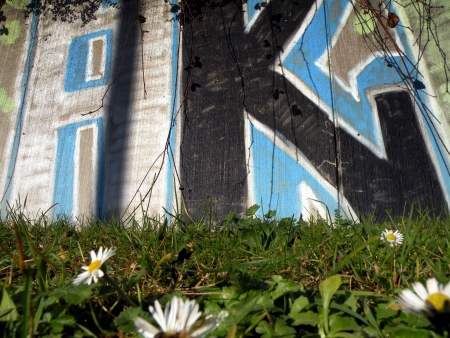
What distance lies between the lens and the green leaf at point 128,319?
0.90 metres

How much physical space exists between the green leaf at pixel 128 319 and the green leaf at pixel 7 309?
218mm

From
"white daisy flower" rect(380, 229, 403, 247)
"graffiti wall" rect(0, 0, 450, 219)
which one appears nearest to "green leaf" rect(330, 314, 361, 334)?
"white daisy flower" rect(380, 229, 403, 247)

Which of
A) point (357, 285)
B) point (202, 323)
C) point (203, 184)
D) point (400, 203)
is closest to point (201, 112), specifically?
point (203, 184)

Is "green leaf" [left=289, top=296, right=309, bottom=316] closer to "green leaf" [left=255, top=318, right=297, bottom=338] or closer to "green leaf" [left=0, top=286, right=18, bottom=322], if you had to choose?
"green leaf" [left=255, top=318, right=297, bottom=338]

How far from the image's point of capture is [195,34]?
305 centimetres

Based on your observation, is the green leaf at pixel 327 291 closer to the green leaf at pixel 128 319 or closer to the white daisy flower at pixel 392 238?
the green leaf at pixel 128 319

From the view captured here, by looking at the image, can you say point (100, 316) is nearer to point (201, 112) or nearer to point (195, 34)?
point (201, 112)

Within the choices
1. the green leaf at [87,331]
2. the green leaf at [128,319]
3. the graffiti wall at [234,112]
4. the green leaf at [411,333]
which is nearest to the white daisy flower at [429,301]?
the green leaf at [411,333]

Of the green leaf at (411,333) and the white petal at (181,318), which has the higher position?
the white petal at (181,318)

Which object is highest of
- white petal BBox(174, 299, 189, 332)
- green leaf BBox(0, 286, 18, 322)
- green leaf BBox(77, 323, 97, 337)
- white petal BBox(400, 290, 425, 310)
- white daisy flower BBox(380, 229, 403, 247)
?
white daisy flower BBox(380, 229, 403, 247)

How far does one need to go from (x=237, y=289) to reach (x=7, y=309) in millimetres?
548

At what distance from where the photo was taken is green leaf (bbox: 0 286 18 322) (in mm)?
893

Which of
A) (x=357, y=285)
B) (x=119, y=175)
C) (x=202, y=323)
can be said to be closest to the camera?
(x=202, y=323)

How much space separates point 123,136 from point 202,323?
7.64 ft
